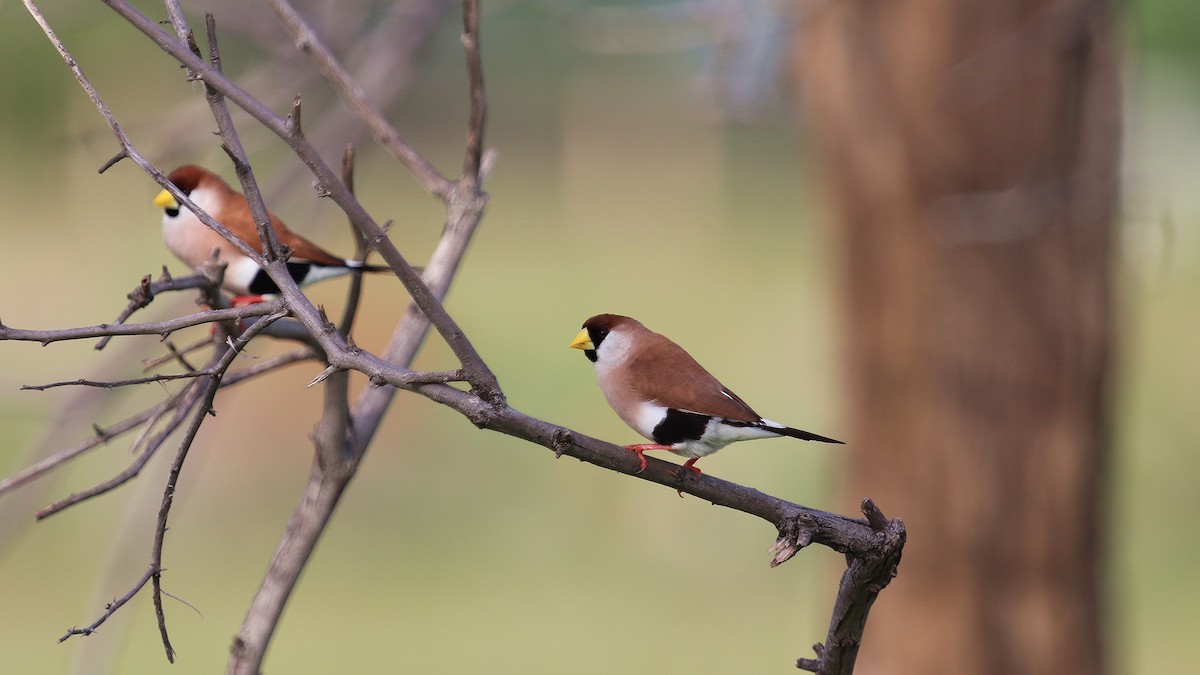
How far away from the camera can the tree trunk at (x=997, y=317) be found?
424 cm

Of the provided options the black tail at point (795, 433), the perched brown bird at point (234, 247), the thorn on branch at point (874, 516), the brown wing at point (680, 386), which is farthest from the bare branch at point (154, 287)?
the thorn on branch at point (874, 516)

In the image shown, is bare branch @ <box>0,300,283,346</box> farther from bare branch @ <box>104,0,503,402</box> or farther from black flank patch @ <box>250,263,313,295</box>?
black flank patch @ <box>250,263,313,295</box>

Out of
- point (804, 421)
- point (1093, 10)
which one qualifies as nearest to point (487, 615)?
point (804, 421)

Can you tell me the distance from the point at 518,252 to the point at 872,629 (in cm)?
1601

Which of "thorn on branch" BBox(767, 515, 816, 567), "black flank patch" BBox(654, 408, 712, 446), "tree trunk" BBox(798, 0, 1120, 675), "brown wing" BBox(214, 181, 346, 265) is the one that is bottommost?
"thorn on branch" BBox(767, 515, 816, 567)

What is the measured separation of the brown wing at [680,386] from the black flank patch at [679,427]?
16 mm

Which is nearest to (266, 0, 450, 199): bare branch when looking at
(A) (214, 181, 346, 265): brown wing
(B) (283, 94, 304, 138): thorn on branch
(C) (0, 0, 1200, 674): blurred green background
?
(A) (214, 181, 346, 265): brown wing

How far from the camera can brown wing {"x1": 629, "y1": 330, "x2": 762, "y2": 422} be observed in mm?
2105

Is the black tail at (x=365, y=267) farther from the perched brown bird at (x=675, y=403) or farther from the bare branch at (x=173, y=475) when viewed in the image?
the bare branch at (x=173, y=475)

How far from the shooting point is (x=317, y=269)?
2.53 m

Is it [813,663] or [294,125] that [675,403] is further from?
[294,125]

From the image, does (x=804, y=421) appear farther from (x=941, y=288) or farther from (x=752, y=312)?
(x=941, y=288)

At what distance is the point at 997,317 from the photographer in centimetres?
430

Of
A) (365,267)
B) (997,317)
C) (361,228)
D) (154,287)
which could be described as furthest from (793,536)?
(997,317)
